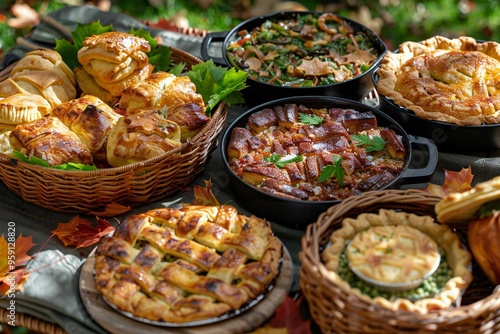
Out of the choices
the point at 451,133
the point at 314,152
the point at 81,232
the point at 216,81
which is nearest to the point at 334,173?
the point at 314,152

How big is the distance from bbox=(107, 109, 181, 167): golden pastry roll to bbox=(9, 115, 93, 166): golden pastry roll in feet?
0.46

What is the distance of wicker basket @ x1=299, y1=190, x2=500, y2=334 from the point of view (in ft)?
6.21

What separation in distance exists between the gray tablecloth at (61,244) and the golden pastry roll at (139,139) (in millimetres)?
285

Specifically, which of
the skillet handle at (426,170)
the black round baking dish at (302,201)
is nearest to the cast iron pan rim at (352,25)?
the black round baking dish at (302,201)

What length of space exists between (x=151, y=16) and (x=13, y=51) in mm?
2155

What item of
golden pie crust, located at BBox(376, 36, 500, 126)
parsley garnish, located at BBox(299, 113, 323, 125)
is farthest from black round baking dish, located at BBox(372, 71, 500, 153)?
parsley garnish, located at BBox(299, 113, 323, 125)

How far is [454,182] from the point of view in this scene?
2904mm

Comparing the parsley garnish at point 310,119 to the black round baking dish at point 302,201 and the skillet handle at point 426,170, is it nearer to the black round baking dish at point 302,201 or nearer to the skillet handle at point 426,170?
the black round baking dish at point 302,201

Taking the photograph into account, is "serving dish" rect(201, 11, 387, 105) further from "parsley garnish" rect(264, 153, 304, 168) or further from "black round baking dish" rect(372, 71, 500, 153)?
"parsley garnish" rect(264, 153, 304, 168)

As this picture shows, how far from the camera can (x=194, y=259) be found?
229cm

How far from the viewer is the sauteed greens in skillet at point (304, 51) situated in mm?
3566

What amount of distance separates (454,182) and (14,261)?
2.00 m

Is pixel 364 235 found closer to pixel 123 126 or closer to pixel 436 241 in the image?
pixel 436 241

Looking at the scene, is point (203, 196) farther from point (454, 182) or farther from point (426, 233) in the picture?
point (454, 182)
